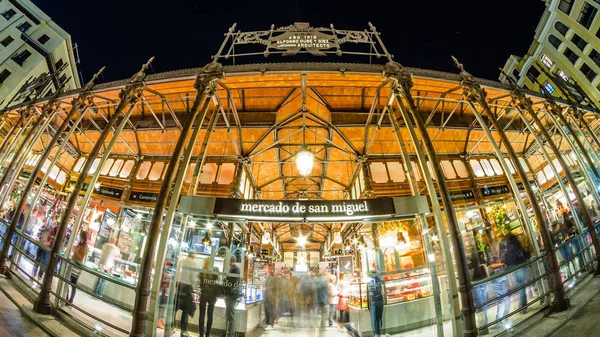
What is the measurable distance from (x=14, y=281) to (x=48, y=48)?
33442 millimetres

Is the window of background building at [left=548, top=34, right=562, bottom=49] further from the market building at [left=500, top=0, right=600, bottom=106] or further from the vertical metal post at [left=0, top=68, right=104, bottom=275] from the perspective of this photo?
the vertical metal post at [left=0, top=68, right=104, bottom=275]

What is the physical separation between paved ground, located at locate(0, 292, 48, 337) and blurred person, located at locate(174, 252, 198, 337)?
228 centimetres

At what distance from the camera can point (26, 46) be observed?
25.0m

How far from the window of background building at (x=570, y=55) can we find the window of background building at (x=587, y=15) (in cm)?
264

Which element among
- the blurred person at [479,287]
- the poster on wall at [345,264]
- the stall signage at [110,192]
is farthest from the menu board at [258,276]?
the stall signage at [110,192]

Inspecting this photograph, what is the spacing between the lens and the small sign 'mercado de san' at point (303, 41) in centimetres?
870

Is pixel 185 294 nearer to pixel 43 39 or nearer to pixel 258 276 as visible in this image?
pixel 258 276

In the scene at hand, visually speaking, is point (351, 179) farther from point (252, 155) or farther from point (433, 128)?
point (252, 155)

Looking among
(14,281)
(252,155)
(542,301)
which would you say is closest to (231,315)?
(14,281)

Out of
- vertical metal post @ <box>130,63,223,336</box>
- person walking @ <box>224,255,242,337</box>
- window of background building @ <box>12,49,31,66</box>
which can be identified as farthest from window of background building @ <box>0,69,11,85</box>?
person walking @ <box>224,255,242,337</box>

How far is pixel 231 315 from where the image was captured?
522 centimetres

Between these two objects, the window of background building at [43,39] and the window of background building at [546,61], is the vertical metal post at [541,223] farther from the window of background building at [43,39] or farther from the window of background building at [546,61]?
the window of background building at [43,39]

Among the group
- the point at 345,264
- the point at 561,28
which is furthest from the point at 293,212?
the point at 561,28

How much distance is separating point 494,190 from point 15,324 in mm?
20305
